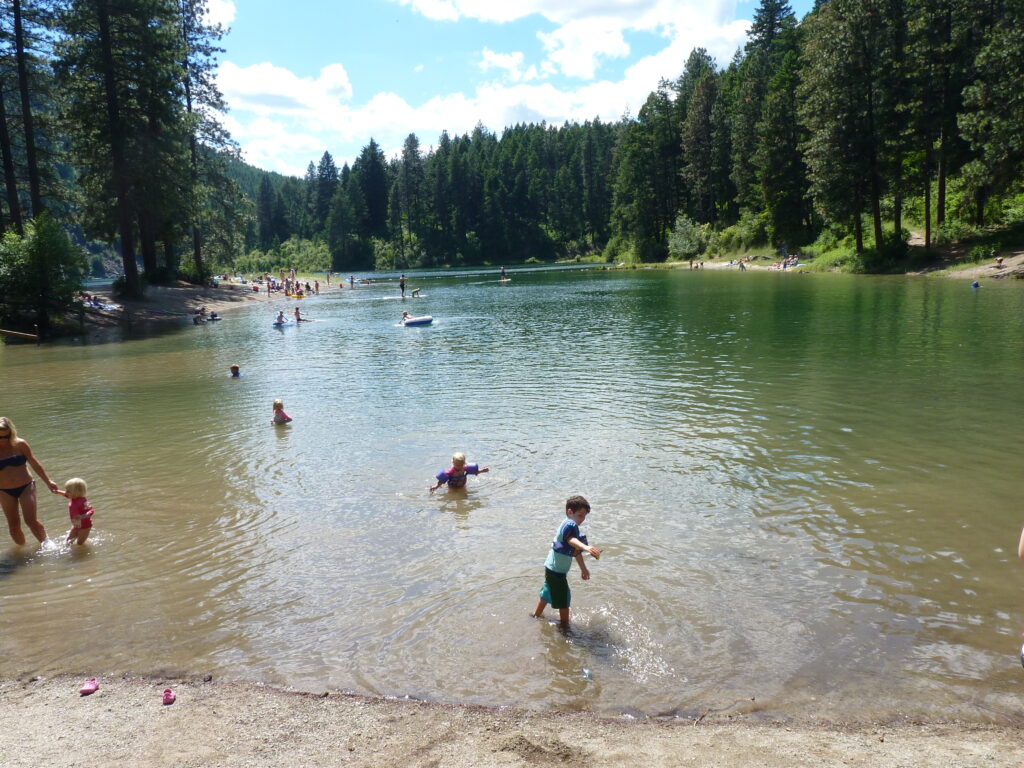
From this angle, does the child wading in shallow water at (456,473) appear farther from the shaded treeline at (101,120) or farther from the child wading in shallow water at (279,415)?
the shaded treeline at (101,120)

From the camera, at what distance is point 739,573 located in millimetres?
8672

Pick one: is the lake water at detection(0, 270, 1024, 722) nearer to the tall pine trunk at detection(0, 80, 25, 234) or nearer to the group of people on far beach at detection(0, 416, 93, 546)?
the group of people on far beach at detection(0, 416, 93, 546)

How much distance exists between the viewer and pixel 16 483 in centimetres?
988

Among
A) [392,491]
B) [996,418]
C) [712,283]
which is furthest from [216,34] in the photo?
[996,418]

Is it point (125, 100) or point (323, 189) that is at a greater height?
point (323, 189)

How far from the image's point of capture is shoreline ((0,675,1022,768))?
205 inches

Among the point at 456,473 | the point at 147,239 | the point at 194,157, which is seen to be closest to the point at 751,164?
the point at 194,157

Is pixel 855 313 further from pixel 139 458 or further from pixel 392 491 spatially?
pixel 139 458

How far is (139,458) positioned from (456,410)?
7555 millimetres

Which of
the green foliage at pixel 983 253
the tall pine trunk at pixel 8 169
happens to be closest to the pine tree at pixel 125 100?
the tall pine trunk at pixel 8 169

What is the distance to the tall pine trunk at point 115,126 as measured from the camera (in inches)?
1614

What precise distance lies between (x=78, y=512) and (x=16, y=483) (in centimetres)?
96

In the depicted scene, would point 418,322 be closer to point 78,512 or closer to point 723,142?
point 78,512

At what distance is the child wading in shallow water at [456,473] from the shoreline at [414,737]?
18.6ft
